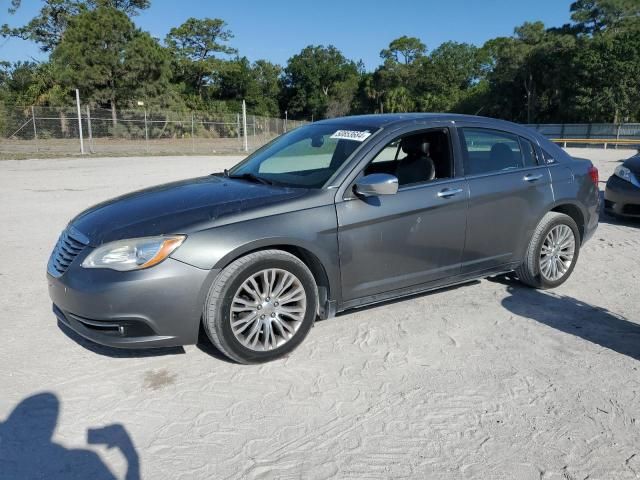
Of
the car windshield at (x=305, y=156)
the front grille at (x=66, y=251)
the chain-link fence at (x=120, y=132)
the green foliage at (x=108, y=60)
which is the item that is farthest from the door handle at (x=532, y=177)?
the green foliage at (x=108, y=60)

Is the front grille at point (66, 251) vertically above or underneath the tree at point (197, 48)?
underneath

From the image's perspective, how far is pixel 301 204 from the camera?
3.65 meters

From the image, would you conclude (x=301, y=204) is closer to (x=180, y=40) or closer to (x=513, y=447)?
(x=513, y=447)

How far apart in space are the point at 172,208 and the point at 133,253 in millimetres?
498

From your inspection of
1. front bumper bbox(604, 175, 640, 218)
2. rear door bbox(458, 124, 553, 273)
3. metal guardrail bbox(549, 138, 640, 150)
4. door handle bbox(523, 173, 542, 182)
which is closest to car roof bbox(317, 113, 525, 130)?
rear door bbox(458, 124, 553, 273)

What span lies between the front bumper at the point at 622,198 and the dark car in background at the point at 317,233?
3367 mm

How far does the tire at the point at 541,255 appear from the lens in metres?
4.87

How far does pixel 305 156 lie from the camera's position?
15.4ft

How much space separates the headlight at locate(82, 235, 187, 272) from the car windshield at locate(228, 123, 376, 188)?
1152mm

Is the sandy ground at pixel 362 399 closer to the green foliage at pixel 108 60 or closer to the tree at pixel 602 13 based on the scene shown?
the green foliage at pixel 108 60

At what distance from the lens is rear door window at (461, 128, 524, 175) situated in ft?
14.8

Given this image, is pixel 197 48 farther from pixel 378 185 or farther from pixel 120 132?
pixel 378 185

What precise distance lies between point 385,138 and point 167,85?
4512 centimetres

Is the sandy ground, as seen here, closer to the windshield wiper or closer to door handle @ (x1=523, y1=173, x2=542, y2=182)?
door handle @ (x1=523, y1=173, x2=542, y2=182)
